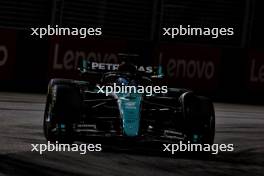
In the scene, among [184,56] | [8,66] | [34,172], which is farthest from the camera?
[184,56]

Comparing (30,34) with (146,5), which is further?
(146,5)

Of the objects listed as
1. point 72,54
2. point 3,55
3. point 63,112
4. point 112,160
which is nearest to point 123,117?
point 63,112

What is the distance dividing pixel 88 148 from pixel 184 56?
1051 cm

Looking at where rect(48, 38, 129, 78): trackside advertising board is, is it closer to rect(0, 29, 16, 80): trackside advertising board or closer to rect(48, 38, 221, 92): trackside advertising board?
rect(48, 38, 221, 92): trackside advertising board

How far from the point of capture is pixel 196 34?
76.2ft

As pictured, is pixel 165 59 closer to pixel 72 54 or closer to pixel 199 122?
pixel 72 54

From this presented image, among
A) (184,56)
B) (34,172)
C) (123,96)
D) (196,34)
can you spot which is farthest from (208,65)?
(34,172)

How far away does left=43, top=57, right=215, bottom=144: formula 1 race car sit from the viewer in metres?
9.16

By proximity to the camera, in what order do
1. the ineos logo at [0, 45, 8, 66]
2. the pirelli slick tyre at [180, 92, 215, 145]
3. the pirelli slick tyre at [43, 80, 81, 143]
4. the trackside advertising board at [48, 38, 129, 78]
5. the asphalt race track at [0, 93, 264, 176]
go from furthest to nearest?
the trackside advertising board at [48, 38, 129, 78] < the ineos logo at [0, 45, 8, 66] < the pirelli slick tyre at [180, 92, 215, 145] < the pirelli slick tyre at [43, 80, 81, 143] < the asphalt race track at [0, 93, 264, 176]

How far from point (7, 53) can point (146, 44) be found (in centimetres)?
369

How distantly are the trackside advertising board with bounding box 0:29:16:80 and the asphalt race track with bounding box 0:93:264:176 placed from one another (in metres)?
5.43

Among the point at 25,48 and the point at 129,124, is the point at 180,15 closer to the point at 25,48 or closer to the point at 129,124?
the point at 25,48

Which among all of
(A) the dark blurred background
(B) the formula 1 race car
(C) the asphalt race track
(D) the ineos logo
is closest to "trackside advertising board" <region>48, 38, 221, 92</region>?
(A) the dark blurred background

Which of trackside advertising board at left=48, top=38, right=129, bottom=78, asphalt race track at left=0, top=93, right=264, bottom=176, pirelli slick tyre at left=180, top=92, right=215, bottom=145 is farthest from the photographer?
trackside advertising board at left=48, top=38, right=129, bottom=78
